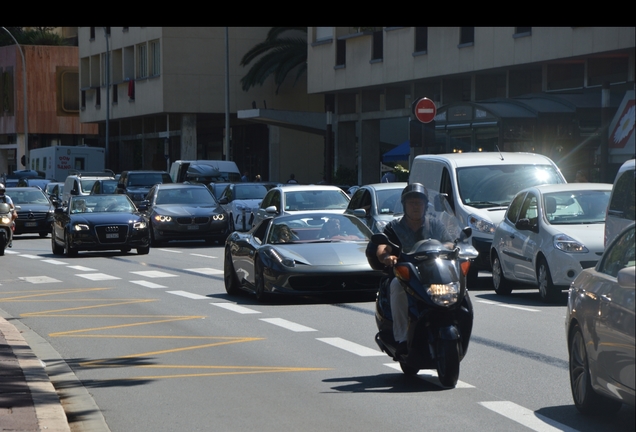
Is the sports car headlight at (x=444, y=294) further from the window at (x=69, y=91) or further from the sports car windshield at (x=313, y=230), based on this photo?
the window at (x=69, y=91)

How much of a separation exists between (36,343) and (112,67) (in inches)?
2453

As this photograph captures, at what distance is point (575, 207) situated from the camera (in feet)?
55.2

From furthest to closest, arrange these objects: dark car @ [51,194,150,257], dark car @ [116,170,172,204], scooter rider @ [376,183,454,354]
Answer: dark car @ [116,170,172,204] < dark car @ [51,194,150,257] < scooter rider @ [376,183,454,354]

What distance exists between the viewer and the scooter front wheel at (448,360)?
9.03m

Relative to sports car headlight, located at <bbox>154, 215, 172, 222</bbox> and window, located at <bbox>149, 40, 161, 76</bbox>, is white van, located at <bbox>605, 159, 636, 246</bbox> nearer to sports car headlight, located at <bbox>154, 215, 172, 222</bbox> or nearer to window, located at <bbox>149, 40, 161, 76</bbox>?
sports car headlight, located at <bbox>154, 215, 172, 222</bbox>

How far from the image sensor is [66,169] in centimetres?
6334

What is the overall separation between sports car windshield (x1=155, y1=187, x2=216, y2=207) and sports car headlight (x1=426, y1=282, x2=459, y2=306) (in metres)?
23.6

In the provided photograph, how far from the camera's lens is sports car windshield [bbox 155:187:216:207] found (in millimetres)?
32625

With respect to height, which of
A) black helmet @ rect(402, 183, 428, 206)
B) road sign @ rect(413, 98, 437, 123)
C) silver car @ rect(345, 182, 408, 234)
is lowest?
silver car @ rect(345, 182, 408, 234)

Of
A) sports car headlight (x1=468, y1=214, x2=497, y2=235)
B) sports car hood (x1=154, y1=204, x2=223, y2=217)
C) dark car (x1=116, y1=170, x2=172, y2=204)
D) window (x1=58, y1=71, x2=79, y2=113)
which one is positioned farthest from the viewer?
window (x1=58, y1=71, x2=79, y2=113)

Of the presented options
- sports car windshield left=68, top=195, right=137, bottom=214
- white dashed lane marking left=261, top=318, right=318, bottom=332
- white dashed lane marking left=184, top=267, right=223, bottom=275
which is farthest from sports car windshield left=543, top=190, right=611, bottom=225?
sports car windshield left=68, top=195, right=137, bottom=214

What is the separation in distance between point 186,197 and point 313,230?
16333 mm

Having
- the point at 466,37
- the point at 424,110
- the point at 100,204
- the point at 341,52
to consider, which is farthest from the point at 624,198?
the point at 341,52

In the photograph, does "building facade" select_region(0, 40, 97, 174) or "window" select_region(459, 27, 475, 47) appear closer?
"window" select_region(459, 27, 475, 47)
